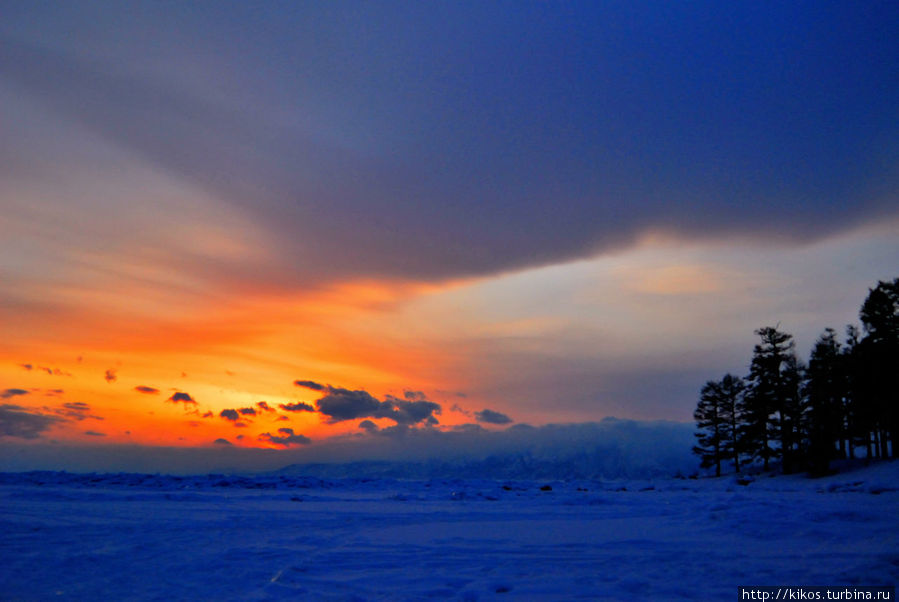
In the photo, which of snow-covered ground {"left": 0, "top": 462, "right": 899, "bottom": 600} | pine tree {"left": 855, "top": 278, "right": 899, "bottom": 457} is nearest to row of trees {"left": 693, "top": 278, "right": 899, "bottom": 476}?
pine tree {"left": 855, "top": 278, "right": 899, "bottom": 457}

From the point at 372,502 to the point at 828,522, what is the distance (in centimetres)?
1585

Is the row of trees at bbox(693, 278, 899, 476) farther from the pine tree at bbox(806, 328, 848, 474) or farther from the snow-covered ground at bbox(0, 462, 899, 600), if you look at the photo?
the snow-covered ground at bbox(0, 462, 899, 600)

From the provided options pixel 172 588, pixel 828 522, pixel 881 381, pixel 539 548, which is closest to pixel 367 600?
pixel 172 588

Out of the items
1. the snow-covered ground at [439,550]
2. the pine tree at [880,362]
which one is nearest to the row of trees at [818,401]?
the pine tree at [880,362]

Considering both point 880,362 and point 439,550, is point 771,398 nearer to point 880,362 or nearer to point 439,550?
point 880,362

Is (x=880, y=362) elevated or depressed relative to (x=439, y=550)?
elevated

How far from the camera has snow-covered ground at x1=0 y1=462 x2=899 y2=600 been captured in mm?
8438

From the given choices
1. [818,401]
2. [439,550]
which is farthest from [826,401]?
[439,550]

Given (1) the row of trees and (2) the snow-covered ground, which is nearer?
(2) the snow-covered ground

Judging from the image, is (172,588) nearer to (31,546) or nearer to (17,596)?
(17,596)

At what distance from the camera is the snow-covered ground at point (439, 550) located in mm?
8438

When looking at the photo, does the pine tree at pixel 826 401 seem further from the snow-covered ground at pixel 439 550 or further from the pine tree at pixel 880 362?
the snow-covered ground at pixel 439 550

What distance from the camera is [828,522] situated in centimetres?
1257

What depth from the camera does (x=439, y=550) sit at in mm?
11617
